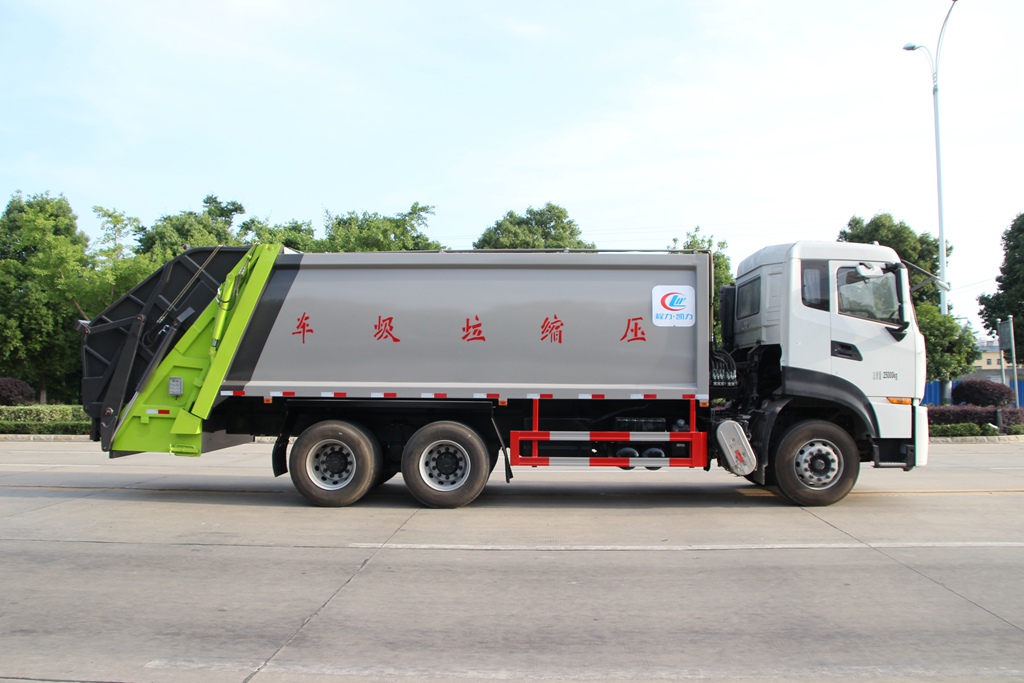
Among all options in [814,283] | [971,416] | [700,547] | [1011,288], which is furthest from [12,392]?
[1011,288]

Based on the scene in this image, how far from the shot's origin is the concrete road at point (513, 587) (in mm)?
4438

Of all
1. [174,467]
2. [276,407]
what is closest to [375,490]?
[276,407]

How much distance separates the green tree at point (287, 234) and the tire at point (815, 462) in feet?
64.3

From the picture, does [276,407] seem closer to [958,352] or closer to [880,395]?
[880,395]

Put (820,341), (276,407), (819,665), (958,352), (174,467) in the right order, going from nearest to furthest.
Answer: (819,665) < (820,341) < (276,407) < (174,467) < (958,352)

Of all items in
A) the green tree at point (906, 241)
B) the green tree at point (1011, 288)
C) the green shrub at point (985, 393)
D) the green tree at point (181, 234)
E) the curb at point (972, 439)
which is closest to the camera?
the curb at point (972, 439)

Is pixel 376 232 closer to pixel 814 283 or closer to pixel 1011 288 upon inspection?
pixel 814 283

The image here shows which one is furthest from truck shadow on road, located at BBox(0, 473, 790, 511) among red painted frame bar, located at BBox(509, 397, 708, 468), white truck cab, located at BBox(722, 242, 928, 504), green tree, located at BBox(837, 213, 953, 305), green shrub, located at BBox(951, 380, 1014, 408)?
green tree, located at BBox(837, 213, 953, 305)

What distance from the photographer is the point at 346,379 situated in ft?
30.1

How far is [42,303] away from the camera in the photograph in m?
26.2

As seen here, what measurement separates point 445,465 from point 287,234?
21.1 metres

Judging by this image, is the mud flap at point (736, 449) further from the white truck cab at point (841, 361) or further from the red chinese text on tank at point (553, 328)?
the red chinese text on tank at point (553, 328)

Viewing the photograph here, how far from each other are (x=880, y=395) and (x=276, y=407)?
7.37 meters

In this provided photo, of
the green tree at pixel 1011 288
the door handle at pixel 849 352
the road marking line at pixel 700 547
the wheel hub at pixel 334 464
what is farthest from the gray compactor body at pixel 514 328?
the green tree at pixel 1011 288
